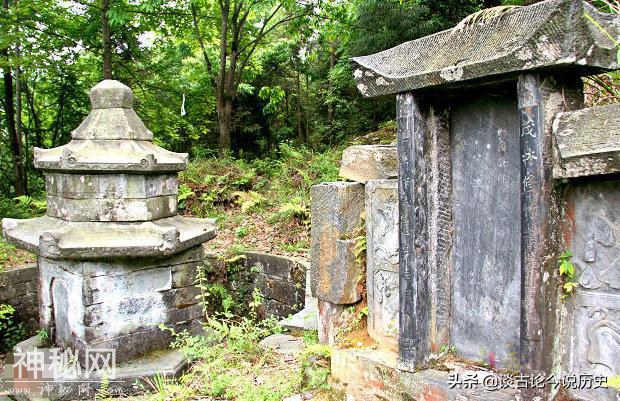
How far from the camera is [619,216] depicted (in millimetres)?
2232

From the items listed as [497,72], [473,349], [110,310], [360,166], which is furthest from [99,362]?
[497,72]

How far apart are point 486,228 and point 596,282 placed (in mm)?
653

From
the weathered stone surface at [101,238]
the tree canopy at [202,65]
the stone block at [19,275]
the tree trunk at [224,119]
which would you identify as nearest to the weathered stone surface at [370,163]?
the weathered stone surface at [101,238]

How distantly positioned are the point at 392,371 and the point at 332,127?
11.8m

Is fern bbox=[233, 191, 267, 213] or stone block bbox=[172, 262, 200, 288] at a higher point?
fern bbox=[233, 191, 267, 213]

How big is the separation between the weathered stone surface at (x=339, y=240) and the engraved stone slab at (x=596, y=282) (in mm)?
1561

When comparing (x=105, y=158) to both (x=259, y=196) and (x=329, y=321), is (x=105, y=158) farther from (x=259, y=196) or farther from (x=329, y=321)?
(x=259, y=196)

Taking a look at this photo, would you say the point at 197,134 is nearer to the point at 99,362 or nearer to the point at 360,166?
the point at 99,362

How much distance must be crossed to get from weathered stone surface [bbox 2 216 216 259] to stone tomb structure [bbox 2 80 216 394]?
0.01 meters


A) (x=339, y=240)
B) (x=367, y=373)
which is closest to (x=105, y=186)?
(x=339, y=240)

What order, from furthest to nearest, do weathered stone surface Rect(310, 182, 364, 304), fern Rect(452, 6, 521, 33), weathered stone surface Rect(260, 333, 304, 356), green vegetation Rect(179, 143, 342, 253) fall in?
green vegetation Rect(179, 143, 342, 253), weathered stone surface Rect(260, 333, 304, 356), weathered stone surface Rect(310, 182, 364, 304), fern Rect(452, 6, 521, 33)

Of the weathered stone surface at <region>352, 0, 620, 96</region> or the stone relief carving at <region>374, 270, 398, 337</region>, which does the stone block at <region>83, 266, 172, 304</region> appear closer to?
the stone relief carving at <region>374, 270, 398, 337</region>

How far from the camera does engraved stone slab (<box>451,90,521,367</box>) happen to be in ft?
8.79

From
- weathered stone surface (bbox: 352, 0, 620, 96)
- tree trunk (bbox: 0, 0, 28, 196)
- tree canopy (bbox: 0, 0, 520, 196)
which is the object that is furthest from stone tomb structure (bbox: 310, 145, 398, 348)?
tree trunk (bbox: 0, 0, 28, 196)
